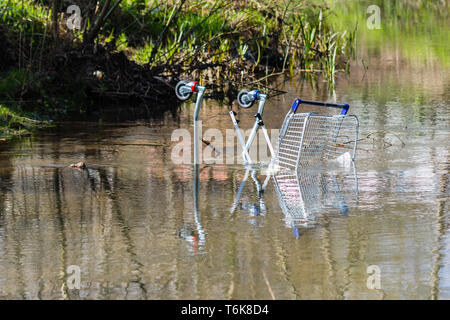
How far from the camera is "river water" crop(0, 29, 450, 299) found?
Answer: 21.8 ft

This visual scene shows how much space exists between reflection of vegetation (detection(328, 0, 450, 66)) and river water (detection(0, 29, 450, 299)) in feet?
40.0

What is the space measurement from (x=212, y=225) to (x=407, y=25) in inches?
1033

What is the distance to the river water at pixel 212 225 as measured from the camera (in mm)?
6639

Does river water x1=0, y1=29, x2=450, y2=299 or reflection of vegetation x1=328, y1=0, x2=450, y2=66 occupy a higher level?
reflection of vegetation x1=328, y1=0, x2=450, y2=66

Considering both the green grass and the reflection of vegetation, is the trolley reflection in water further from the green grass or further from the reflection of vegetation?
the reflection of vegetation

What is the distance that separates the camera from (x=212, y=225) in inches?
327

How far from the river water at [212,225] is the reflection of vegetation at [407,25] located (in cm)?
1218
